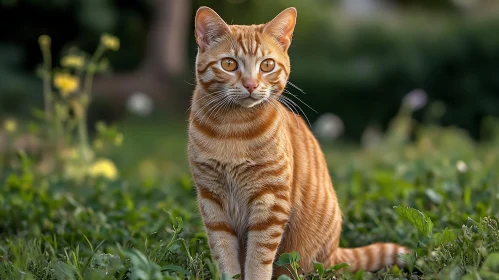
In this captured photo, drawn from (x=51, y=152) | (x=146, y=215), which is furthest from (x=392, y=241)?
(x=51, y=152)

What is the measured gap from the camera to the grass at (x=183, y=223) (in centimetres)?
251

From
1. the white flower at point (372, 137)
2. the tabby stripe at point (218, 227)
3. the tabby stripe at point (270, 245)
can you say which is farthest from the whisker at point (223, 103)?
the white flower at point (372, 137)

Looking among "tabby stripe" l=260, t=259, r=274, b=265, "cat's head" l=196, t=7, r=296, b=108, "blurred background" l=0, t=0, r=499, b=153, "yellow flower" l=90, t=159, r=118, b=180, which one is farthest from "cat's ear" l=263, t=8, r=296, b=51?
"blurred background" l=0, t=0, r=499, b=153

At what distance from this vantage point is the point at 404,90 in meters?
9.59

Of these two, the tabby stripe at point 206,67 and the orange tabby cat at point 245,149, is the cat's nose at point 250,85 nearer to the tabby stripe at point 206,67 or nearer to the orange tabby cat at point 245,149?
the orange tabby cat at point 245,149

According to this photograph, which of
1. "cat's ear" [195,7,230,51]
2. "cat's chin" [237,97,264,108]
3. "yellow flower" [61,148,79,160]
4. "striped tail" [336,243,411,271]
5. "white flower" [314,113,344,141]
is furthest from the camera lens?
"white flower" [314,113,344,141]

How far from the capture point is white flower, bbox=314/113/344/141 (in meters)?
6.82

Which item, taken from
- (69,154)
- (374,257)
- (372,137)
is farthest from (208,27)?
(372,137)

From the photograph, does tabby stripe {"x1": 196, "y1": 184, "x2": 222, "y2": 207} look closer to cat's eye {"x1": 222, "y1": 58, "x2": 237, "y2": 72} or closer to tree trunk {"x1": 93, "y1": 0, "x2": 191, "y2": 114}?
cat's eye {"x1": 222, "y1": 58, "x2": 237, "y2": 72}

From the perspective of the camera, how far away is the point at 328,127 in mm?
6660

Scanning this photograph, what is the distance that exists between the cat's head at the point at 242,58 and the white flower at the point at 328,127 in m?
3.97

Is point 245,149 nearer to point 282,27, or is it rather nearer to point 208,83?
point 208,83

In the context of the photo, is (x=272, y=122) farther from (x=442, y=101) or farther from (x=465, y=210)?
(x=442, y=101)

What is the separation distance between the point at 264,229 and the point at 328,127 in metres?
4.14
